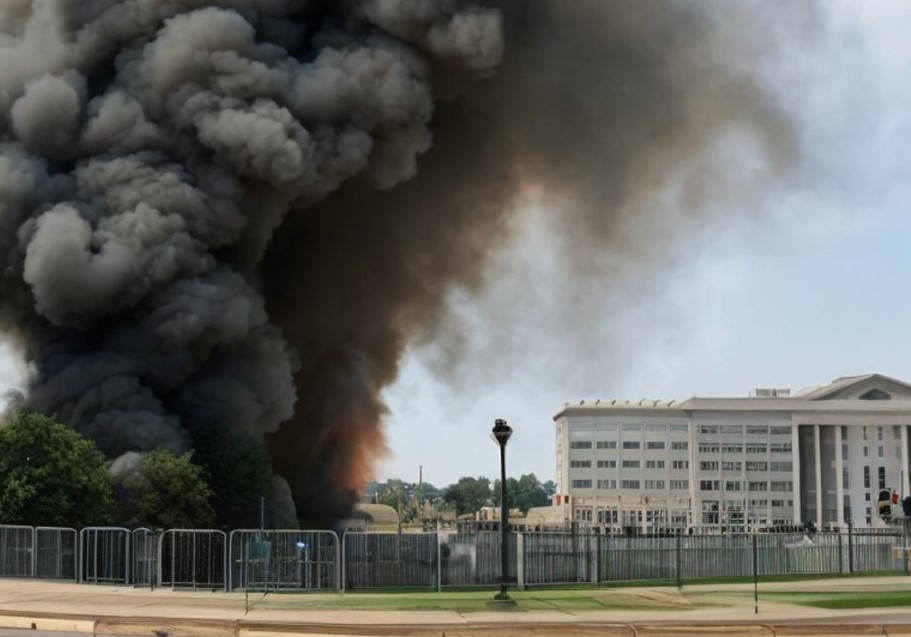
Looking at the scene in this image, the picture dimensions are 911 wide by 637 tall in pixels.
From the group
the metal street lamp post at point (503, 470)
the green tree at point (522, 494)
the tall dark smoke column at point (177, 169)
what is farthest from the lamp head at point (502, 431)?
the green tree at point (522, 494)

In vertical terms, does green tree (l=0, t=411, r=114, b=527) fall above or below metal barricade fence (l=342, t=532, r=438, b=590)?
above

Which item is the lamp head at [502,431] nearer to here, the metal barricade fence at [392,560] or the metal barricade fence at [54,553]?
the metal barricade fence at [392,560]

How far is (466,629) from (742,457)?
355ft

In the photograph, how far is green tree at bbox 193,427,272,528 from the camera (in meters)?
46.0

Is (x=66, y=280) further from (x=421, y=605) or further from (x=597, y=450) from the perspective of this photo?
(x=597, y=450)

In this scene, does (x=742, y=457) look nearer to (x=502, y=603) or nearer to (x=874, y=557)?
(x=874, y=557)

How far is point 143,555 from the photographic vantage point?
27781mm

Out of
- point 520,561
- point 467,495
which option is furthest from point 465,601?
point 467,495

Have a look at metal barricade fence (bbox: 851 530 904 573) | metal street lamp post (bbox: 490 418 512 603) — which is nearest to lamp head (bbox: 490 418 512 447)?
metal street lamp post (bbox: 490 418 512 603)

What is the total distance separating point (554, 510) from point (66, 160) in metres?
80.5

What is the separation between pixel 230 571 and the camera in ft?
85.8

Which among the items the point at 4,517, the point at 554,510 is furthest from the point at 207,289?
the point at 554,510

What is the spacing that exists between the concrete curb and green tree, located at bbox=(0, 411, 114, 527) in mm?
17303

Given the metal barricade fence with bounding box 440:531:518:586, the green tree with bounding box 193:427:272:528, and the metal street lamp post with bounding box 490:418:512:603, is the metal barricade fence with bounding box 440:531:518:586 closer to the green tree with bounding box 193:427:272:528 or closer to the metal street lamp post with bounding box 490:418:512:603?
the metal street lamp post with bounding box 490:418:512:603
